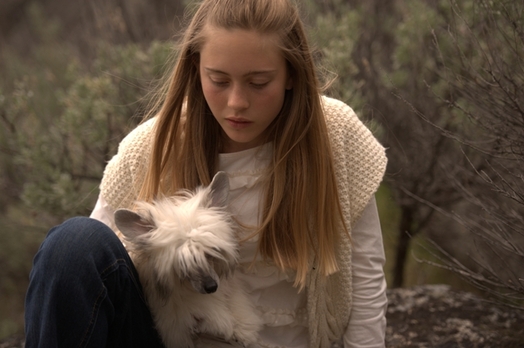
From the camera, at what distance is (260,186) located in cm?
252

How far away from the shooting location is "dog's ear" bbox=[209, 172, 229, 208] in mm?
2254

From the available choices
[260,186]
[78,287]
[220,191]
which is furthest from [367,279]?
[78,287]

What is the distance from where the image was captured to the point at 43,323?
207cm

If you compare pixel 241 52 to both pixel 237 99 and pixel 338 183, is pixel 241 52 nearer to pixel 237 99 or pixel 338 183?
pixel 237 99

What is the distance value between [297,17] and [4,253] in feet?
14.8

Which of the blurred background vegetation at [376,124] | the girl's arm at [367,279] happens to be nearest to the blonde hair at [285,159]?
the girl's arm at [367,279]

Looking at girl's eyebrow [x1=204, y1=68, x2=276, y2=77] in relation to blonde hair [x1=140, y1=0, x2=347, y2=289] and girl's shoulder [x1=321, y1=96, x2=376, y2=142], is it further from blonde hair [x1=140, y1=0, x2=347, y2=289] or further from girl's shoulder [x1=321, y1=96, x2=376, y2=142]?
girl's shoulder [x1=321, y1=96, x2=376, y2=142]

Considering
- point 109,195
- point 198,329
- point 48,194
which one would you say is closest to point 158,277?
point 198,329

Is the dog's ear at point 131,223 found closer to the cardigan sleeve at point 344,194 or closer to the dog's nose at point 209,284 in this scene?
the dog's nose at point 209,284

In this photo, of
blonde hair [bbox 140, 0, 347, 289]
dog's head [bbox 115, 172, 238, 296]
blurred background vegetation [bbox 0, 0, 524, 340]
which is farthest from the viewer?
blurred background vegetation [bbox 0, 0, 524, 340]

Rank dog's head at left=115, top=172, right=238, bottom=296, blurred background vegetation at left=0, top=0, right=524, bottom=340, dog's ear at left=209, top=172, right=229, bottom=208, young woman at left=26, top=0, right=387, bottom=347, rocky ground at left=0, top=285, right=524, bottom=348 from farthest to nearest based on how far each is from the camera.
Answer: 1. blurred background vegetation at left=0, top=0, right=524, bottom=340
2. rocky ground at left=0, top=285, right=524, bottom=348
3. dog's ear at left=209, top=172, right=229, bottom=208
4. young woman at left=26, top=0, right=387, bottom=347
5. dog's head at left=115, top=172, right=238, bottom=296

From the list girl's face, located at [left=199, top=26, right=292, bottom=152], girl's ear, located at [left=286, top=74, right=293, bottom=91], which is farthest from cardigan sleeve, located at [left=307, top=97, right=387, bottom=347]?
girl's face, located at [left=199, top=26, right=292, bottom=152]

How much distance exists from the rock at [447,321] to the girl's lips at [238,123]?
5.01ft

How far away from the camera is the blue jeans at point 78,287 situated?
208 cm
